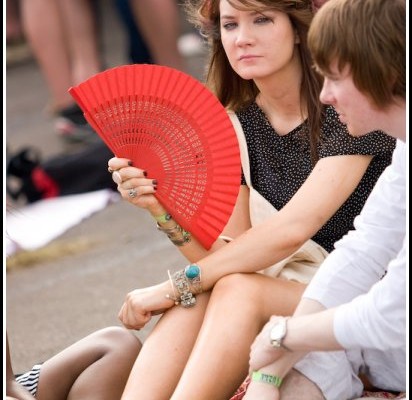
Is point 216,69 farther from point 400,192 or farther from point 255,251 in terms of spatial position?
point 400,192

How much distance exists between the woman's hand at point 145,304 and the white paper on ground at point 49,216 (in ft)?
6.25

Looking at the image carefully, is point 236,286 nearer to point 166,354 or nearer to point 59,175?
point 166,354

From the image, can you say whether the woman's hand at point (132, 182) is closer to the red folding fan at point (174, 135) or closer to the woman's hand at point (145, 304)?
the red folding fan at point (174, 135)

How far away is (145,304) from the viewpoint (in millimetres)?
2875

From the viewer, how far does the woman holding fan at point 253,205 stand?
2.71 meters

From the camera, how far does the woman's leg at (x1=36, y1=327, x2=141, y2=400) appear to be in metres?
A: 2.86

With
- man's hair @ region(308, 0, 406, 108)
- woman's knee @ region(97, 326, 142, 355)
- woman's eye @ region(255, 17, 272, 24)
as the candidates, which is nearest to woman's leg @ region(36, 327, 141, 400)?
woman's knee @ region(97, 326, 142, 355)

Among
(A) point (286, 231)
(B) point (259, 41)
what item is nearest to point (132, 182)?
(A) point (286, 231)

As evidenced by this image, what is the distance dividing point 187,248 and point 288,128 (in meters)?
0.41

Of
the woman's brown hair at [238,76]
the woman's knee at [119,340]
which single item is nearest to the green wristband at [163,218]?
the woman's knee at [119,340]

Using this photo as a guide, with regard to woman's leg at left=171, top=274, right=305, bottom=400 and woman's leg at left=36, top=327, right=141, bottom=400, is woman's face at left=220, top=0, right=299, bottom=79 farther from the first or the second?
woman's leg at left=36, top=327, right=141, bottom=400

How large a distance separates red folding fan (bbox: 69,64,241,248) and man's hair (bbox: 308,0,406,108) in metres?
0.66

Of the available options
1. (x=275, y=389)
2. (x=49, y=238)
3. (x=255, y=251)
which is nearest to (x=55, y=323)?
(x=49, y=238)

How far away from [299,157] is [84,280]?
5.32ft
